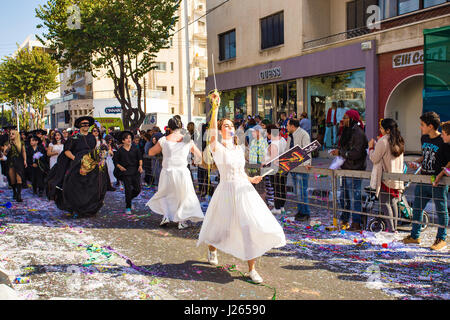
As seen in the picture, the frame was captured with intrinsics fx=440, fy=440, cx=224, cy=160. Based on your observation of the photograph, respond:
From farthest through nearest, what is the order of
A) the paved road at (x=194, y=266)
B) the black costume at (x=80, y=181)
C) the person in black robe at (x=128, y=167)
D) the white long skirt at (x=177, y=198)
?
the person in black robe at (x=128, y=167) < the black costume at (x=80, y=181) < the white long skirt at (x=177, y=198) < the paved road at (x=194, y=266)

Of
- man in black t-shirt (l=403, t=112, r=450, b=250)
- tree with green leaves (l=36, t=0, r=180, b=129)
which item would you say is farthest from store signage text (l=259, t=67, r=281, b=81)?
man in black t-shirt (l=403, t=112, r=450, b=250)

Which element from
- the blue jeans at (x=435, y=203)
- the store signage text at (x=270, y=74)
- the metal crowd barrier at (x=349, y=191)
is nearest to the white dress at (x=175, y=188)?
the metal crowd barrier at (x=349, y=191)

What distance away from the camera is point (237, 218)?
16.4ft

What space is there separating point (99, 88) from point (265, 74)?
36040 millimetres

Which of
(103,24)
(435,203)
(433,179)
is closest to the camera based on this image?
(433,179)

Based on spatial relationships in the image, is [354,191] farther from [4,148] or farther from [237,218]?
[4,148]

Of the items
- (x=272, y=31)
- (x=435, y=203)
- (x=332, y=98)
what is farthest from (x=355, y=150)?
(x=272, y=31)

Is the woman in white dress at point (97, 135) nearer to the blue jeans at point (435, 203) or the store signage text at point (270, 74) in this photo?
the blue jeans at point (435, 203)

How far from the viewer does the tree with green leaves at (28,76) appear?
41594mm

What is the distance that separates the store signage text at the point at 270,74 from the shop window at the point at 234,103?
84.3 inches

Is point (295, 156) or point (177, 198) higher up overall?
point (295, 156)

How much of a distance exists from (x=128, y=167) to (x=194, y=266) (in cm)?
444

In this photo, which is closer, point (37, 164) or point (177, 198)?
point (177, 198)

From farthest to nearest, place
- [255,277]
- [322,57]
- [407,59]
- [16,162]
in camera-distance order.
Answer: [322,57] → [407,59] → [16,162] → [255,277]
